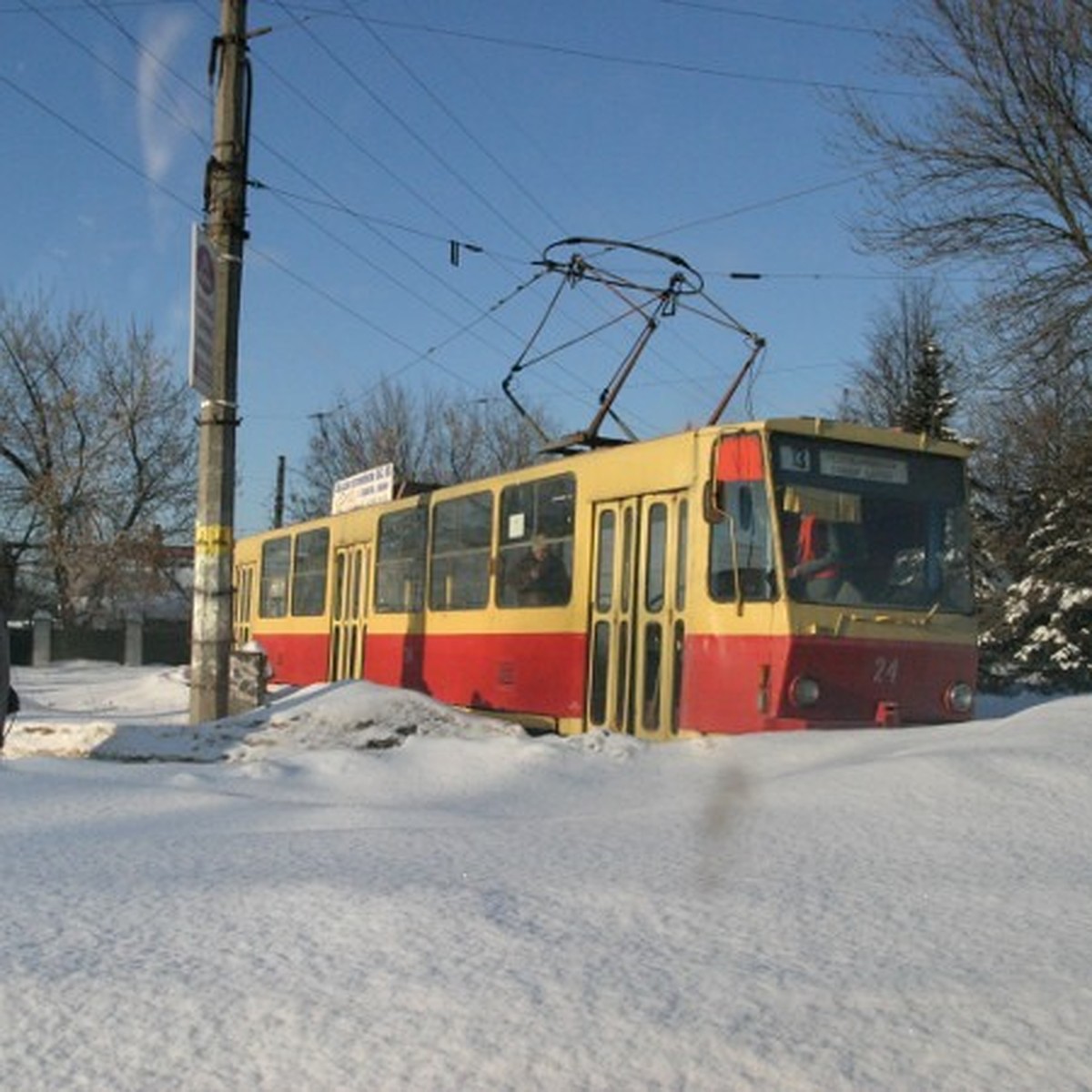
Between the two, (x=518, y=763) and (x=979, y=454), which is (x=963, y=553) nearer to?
(x=518, y=763)

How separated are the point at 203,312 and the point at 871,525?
18.9 ft

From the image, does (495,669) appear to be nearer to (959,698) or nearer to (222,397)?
(222,397)

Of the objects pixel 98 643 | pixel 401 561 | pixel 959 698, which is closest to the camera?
pixel 959 698

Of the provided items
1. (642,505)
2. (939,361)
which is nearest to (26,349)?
(939,361)

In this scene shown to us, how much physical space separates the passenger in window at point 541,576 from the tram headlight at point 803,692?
2.85 metres

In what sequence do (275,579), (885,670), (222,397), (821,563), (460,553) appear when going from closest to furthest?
(821,563)
(885,670)
(222,397)
(460,553)
(275,579)

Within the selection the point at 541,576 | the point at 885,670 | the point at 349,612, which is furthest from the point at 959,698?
the point at 349,612

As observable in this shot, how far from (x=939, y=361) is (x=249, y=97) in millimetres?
24159

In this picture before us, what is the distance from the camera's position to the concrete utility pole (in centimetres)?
1130

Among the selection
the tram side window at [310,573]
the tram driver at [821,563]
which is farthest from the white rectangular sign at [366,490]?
the tram driver at [821,563]

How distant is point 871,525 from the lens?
9922 millimetres

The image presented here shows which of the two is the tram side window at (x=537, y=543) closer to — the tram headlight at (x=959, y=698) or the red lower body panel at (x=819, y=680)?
the red lower body panel at (x=819, y=680)

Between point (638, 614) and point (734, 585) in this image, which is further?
point (638, 614)

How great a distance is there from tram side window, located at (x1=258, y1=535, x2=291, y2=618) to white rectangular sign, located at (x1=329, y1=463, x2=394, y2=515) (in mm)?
1944
